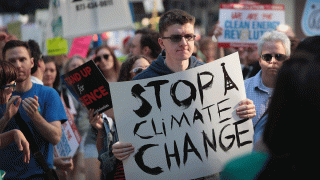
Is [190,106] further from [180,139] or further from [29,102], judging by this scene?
[29,102]

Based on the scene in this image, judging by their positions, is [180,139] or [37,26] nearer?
[180,139]

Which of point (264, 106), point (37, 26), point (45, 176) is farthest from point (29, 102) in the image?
point (37, 26)

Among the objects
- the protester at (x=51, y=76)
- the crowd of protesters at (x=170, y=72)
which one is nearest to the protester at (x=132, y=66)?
the crowd of protesters at (x=170, y=72)

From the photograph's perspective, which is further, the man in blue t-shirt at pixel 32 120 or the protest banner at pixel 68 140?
the protest banner at pixel 68 140

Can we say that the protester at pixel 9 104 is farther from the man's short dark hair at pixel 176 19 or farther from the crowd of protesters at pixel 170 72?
the man's short dark hair at pixel 176 19

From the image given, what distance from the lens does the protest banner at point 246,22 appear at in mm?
7301

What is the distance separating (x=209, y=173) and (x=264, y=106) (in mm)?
899

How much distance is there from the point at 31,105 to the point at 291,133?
2339mm

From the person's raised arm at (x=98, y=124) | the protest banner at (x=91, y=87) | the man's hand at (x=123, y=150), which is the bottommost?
the person's raised arm at (x=98, y=124)

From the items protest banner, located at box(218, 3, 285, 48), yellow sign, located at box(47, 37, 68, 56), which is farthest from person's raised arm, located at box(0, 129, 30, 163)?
yellow sign, located at box(47, 37, 68, 56)

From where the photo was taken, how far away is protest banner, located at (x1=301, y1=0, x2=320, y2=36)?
26.4 feet

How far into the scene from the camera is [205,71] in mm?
3020

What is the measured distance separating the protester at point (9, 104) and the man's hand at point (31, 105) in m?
0.13

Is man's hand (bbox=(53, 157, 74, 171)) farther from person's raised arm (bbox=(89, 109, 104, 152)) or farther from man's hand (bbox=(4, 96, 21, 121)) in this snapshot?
man's hand (bbox=(4, 96, 21, 121))
